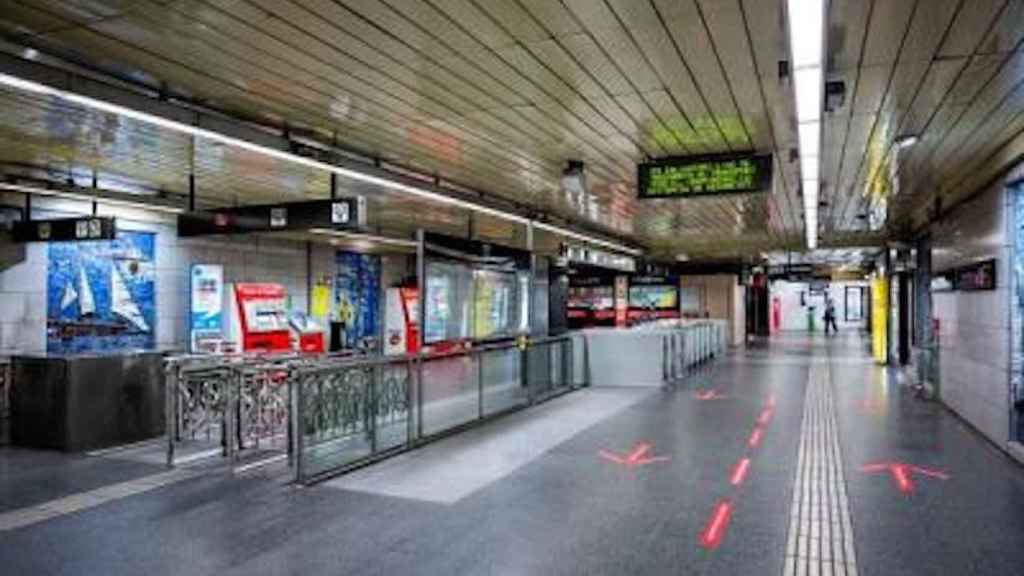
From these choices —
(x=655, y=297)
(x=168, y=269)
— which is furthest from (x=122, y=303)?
(x=655, y=297)

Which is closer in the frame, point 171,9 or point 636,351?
point 171,9

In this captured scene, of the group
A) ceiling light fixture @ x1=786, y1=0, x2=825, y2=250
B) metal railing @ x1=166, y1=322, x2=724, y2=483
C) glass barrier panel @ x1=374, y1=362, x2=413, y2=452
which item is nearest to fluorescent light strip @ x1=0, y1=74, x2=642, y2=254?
metal railing @ x1=166, y1=322, x2=724, y2=483

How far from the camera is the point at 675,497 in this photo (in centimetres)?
527

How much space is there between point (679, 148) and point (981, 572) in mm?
4101

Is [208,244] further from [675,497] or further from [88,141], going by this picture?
[675,497]

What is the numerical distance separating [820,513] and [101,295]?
9.17 meters

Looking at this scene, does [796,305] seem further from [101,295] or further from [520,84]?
[520,84]

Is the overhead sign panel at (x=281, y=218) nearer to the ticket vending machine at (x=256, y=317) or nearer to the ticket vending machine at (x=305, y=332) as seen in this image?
the ticket vending machine at (x=256, y=317)

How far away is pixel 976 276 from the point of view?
25.1ft

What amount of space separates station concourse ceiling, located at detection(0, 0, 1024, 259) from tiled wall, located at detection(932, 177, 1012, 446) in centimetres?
46

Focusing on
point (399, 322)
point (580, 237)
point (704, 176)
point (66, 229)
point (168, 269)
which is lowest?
point (399, 322)

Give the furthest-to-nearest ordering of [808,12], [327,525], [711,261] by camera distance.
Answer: [711,261], [327,525], [808,12]

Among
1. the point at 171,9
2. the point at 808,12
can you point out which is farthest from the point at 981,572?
the point at 171,9

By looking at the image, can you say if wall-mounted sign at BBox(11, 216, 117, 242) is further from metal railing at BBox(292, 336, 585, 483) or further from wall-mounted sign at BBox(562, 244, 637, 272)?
wall-mounted sign at BBox(562, 244, 637, 272)
